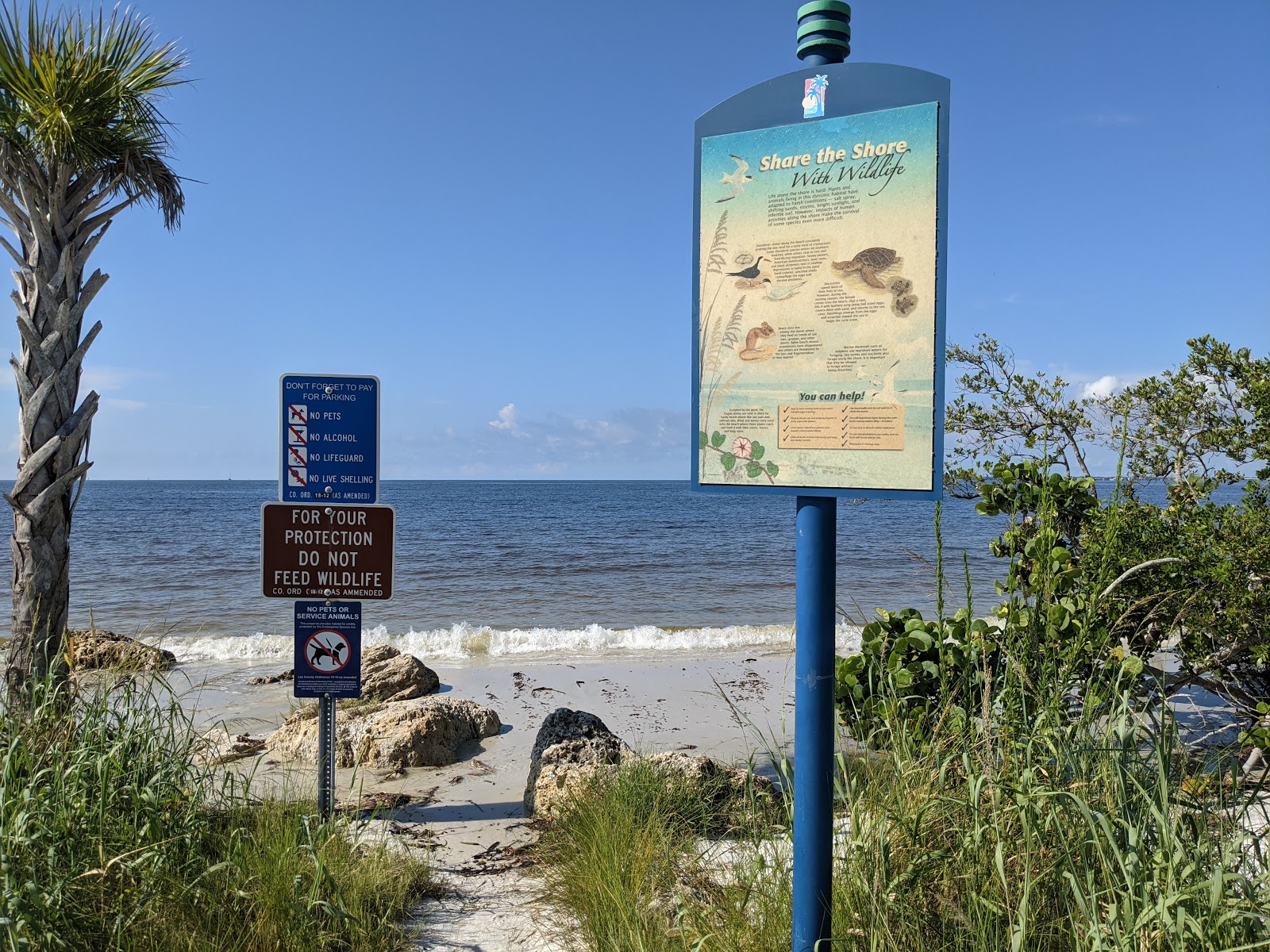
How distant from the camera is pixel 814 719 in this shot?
2576mm

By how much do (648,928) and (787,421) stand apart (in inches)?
76.4

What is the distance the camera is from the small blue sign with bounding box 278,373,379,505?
4441 mm

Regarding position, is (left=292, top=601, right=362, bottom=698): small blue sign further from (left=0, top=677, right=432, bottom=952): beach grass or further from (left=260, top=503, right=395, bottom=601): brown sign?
(left=0, top=677, right=432, bottom=952): beach grass

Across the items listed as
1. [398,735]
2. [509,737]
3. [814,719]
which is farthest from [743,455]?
[509,737]

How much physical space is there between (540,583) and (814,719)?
67.2 ft

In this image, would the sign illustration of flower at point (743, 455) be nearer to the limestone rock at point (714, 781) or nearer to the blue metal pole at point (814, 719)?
the blue metal pole at point (814, 719)

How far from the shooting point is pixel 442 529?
4519cm

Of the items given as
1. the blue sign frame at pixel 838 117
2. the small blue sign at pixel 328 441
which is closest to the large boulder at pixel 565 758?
the small blue sign at pixel 328 441

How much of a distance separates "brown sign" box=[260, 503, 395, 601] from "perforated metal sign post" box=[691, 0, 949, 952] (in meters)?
2.34

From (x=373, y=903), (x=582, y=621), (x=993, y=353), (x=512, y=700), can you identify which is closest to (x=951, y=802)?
(x=373, y=903)

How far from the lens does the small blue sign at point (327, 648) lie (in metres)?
4.47

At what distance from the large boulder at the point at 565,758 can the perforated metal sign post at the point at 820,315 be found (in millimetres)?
2334

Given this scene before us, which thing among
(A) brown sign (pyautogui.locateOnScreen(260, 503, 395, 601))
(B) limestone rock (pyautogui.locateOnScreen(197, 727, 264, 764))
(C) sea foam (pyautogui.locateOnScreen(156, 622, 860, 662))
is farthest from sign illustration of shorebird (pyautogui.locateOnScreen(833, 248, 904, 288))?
(C) sea foam (pyautogui.locateOnScreen(156, 622, 860, 662))

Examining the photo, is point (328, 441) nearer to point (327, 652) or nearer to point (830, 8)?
point (327, 652)
